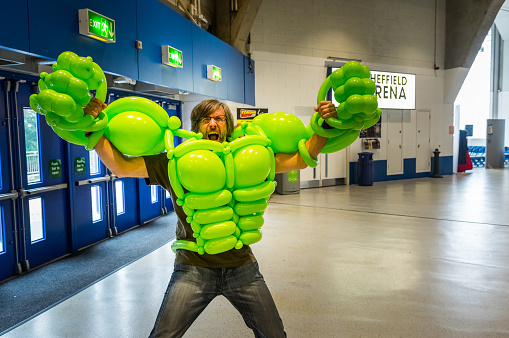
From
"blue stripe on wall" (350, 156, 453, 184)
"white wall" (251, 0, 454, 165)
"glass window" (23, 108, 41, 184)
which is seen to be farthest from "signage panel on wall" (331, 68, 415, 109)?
"glass window" (23, 108, 41, 184)

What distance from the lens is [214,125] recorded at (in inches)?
70.1

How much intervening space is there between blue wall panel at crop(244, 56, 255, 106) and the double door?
338 cm

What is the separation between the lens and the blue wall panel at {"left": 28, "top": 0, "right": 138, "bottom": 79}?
2.72m

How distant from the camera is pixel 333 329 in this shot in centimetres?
271

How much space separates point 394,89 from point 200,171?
9.91m

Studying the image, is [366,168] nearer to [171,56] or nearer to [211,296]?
[171,56]

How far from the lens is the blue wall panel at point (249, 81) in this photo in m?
7.75

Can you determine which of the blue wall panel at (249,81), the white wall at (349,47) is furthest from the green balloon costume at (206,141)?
the white wall at (349,47)

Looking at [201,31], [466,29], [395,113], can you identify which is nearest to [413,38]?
[466,29]

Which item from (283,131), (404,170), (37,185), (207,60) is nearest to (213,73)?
(207,60)

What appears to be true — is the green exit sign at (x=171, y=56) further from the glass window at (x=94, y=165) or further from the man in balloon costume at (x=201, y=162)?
the man in balloon costume at (x=201, y=162)

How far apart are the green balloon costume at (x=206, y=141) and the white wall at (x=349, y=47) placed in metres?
6.89

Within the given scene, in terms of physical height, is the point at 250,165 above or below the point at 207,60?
below

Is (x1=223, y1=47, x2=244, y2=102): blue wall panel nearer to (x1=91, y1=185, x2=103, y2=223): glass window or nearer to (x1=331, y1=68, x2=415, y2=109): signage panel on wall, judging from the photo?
(x1=91, y1=185, x2=103, y2=223): glass window
